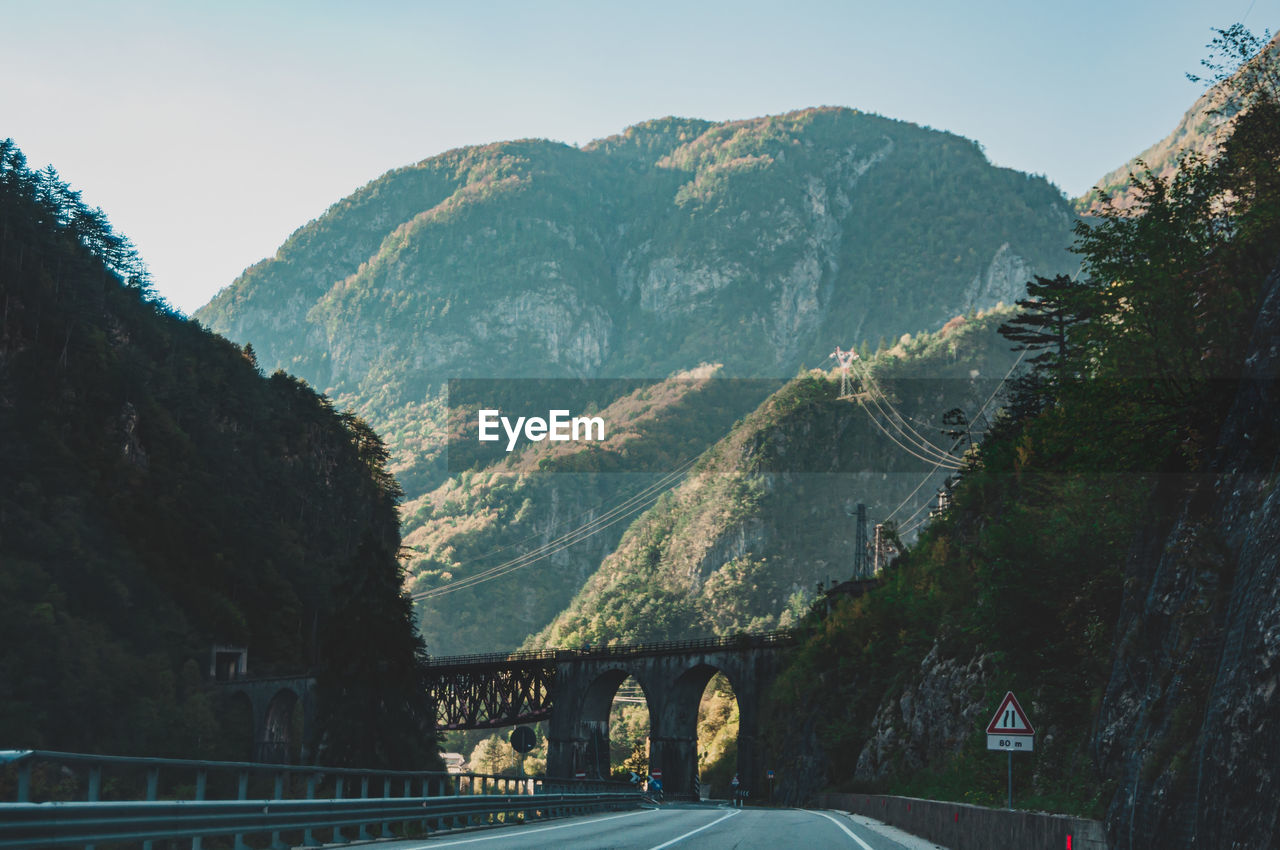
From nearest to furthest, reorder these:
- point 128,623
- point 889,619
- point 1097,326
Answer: point 1097,326, point 889,619, point 128,623

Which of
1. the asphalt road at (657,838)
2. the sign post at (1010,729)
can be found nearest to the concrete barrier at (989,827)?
the asphalt road at (657,838)

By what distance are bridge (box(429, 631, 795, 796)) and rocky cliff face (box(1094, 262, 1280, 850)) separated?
3233 inches

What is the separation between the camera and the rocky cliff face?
1301 centimetres

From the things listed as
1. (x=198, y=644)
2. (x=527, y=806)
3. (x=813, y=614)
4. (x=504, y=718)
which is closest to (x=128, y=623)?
(x=198, y=644)

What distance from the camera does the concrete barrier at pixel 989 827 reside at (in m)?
12.5

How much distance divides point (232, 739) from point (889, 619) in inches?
2095

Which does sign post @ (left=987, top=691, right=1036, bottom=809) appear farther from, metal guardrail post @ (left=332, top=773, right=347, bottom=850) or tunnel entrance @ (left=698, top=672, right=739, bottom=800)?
tunnel entrance @ (left=698, top=672, right=739, bottom=800)

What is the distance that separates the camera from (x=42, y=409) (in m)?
98.4

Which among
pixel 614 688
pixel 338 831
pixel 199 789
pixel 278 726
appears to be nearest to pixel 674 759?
pixel 614 688

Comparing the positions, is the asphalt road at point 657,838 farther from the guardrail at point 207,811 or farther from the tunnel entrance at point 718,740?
the tunnel entrance at point 718,740

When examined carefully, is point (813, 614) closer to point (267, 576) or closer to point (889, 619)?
point (889, 619)

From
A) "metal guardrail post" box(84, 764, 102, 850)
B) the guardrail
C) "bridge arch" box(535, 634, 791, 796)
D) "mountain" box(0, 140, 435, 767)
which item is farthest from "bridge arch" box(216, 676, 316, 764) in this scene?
"metal guardrail post" box(84, 764, 102, 850)

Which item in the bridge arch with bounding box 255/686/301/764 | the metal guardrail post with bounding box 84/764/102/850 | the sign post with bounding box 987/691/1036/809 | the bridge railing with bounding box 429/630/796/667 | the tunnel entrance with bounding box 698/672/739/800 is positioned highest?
the metal guardrail post with bounding box 84/764/102/850

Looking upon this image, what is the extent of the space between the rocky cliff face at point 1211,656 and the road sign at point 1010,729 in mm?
1698
